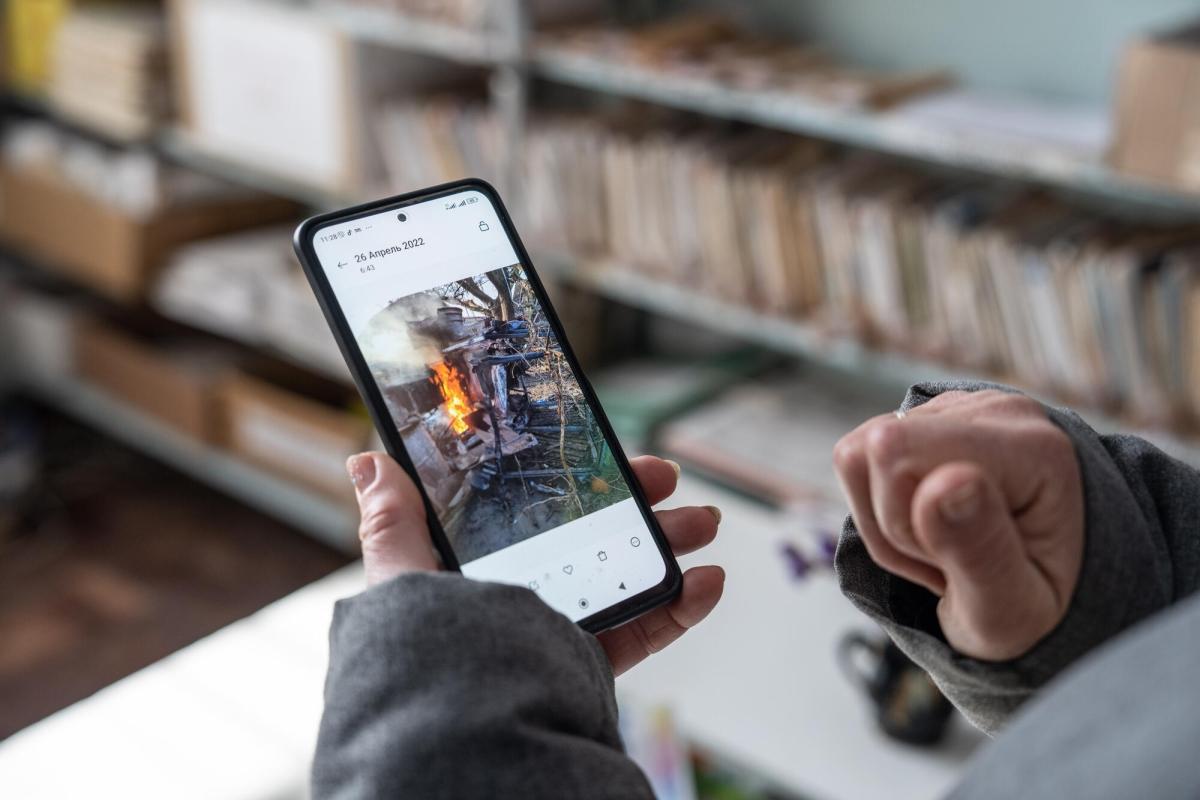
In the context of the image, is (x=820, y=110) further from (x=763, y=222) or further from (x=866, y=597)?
(x=866, y=597)

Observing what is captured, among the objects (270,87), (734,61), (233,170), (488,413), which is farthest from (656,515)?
(233,170)

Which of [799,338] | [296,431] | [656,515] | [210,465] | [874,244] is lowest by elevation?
[210,465]

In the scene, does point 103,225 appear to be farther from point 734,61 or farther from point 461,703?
point 461,703

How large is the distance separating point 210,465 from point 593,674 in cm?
254

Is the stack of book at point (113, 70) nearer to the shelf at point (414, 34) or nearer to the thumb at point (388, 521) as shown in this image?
the shelf at point (414, 34)

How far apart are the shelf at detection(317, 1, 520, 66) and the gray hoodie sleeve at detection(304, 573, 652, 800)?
163 cm

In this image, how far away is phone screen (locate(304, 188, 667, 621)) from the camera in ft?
2.17

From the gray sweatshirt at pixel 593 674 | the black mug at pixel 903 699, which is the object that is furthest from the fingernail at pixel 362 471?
the black mug at pixel 903 699

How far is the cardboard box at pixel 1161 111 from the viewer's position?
133cm

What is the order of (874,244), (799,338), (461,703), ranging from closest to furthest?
1. (461,703)
2. (874,244)
3. (799,338)

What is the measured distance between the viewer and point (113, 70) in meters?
2.60

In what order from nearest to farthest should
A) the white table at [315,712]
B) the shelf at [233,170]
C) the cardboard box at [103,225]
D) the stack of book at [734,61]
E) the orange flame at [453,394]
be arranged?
the orange flame at [453,394]
the white table at [315,712]
the stack of book at [734,61]
the shelf at [233,170]
the cardboard box at [103,225]

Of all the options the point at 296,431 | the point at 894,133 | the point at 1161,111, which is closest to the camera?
the point at 1161,111

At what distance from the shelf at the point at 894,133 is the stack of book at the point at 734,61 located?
0.5 inches
